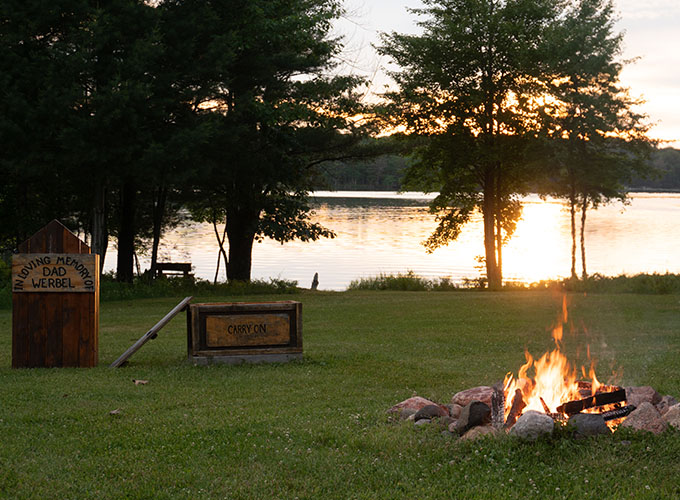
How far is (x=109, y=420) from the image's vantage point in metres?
7.34

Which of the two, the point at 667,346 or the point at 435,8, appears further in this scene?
the point at 435,8

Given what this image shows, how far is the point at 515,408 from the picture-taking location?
22.0 feet

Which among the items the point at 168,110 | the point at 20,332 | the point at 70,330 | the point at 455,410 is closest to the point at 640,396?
the point at 455,410

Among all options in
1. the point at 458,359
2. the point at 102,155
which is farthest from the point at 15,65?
the point at 458,359

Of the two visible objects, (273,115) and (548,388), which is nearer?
(548,388)

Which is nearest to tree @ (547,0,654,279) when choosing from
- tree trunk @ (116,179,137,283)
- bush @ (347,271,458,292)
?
bush @ (347,271,458,292)

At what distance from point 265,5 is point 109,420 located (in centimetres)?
1858

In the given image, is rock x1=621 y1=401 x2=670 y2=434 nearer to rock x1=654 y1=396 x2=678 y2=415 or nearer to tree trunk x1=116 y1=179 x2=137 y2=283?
rock x1=654 y1=396 x2=678 y2=415

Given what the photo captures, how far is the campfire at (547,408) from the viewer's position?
249 inches

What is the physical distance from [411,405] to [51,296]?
5621 millimetres

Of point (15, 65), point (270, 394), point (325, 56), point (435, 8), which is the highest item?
point (435, 8)

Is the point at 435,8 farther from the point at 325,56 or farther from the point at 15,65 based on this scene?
the point at 15,65

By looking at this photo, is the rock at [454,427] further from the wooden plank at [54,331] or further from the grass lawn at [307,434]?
the wooden plank at [54,331]

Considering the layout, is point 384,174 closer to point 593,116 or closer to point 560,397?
point 593,116
